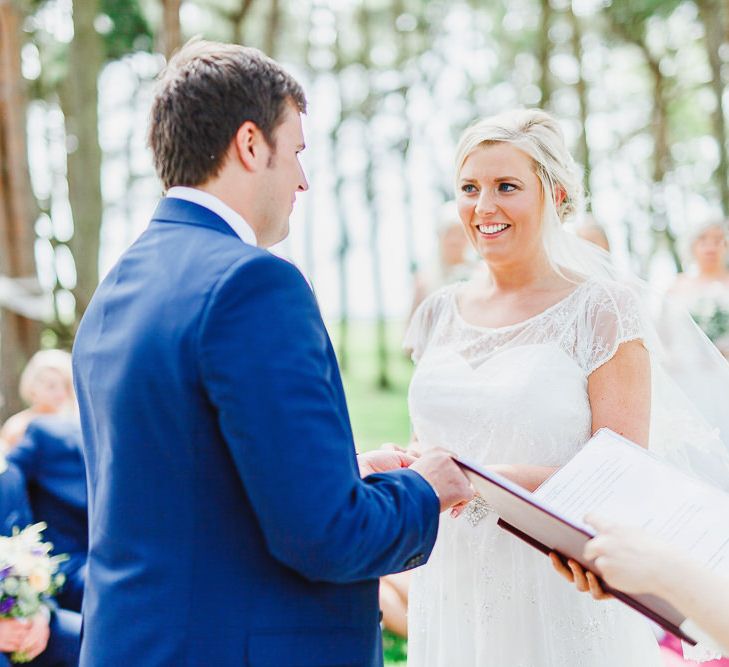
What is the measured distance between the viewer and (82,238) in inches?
355

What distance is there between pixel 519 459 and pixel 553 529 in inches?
36.4

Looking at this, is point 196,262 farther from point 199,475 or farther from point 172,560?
point 172,560

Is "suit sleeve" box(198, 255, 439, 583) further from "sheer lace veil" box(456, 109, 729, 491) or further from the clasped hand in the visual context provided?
"sheer lace veil" box(456, 109, 729, 491)

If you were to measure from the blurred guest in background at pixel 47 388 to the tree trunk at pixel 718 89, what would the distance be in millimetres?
12977

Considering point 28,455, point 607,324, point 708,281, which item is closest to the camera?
point 607,324

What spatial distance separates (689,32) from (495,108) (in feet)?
20.7

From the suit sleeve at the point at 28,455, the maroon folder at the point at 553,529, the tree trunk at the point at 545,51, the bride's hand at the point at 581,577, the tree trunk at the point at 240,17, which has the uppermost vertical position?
the tree trunk at the point at 240,17

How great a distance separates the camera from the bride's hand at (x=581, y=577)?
6.90 ft

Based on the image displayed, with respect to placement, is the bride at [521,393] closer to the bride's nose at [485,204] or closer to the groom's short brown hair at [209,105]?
the bride's nose at [485,204]

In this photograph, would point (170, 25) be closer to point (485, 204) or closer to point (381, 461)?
point (485, 204)

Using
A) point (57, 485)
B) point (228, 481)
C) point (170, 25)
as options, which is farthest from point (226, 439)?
point (170, 25)

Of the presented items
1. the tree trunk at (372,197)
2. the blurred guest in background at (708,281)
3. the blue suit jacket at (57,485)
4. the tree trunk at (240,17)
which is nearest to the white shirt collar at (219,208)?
the blue suit jacket at (57,485)

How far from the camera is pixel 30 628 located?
3.88 m

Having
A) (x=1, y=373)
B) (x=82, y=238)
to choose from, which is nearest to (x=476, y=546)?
(x=1, y=373)
